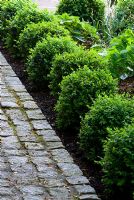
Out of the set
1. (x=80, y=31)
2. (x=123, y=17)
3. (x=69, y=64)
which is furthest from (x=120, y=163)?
(x=123, y=17)

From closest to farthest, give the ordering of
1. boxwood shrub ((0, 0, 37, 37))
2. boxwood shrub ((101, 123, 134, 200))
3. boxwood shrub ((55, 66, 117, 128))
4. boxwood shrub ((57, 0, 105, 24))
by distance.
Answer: boxwood shrub ((101, 123, 134, 200)) → boxwood shrub ((55, 66, 117, 128)) → boxwood shrub ((0, 0, 37, 37)) → boxwood shrub ((57, 0, 105, 24))

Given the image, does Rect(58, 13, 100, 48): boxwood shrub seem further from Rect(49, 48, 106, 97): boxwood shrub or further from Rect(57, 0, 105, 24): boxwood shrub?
Rect(49, 48, 106, 97): boxwood shrub

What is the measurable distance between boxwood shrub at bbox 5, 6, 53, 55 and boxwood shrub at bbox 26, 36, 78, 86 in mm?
1379

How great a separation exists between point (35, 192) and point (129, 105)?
1219 millimetres

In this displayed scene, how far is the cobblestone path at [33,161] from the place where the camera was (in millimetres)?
4355

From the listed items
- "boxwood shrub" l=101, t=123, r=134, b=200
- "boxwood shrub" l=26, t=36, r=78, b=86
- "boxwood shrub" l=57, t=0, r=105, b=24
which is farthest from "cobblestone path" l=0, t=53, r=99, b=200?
"boxwood shrub" l=57, t=0, r=105, b=24

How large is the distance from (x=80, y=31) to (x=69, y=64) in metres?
2.63

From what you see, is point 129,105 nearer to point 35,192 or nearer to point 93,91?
point 93,91

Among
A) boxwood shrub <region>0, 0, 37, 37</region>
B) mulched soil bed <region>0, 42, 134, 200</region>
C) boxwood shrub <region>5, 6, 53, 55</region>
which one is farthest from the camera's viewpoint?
boxwood shrub <region>0, 0, 37, 37</region>

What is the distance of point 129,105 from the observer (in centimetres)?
489

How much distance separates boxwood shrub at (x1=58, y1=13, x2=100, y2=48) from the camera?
8547 millimetres

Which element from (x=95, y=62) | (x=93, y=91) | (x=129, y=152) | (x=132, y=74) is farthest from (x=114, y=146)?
(x=132, y=74)

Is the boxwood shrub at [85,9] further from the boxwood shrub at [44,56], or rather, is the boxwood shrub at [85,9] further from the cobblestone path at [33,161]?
the cobblestone path at [33,161]

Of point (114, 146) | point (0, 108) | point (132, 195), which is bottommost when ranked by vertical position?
point (0, 108)
